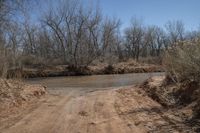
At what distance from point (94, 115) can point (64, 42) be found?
39229mm

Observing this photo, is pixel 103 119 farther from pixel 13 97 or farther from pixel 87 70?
pixel 87 70

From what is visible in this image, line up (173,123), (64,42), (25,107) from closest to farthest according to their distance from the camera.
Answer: (173,123), (25,107), (64,42)

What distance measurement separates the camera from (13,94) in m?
14.7

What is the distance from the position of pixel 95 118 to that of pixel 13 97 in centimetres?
482

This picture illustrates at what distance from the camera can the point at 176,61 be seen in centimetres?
1538

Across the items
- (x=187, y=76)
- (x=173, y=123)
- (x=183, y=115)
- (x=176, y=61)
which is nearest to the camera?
(x=173, y=123)

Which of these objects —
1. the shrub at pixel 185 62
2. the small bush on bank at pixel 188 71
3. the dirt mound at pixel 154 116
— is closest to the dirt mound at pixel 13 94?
the dirt mound at pixel 154 116

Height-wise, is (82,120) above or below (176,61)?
below

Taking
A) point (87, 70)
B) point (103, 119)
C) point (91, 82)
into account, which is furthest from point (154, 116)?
point (87, 70)

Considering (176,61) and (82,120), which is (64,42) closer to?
(176,61)

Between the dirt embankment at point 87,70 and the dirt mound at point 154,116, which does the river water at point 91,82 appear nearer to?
the dirt mound at point 154,116

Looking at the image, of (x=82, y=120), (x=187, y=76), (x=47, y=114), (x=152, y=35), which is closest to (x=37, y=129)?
(x=82, y=120)

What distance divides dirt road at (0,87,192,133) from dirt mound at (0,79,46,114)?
98 centimetres

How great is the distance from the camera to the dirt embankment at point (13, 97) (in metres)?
12.5
